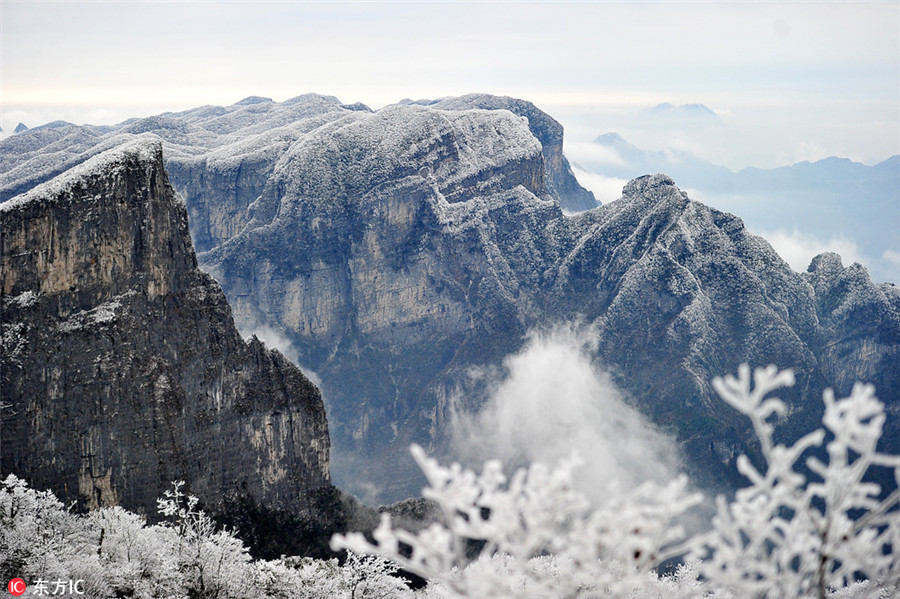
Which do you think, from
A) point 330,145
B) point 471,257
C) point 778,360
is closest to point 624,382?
point 778,360

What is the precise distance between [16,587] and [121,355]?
2618 centimetres

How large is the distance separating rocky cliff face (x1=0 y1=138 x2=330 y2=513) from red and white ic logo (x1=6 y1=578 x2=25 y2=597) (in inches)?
838

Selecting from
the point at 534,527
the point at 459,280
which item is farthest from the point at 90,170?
the point at 459,280

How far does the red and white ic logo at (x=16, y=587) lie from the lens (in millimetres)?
40312

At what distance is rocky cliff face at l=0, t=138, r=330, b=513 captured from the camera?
198 ft

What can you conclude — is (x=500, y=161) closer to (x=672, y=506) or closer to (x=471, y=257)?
(x=471, y=257)

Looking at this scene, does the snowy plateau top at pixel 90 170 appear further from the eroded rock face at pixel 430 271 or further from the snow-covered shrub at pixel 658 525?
the eroded rock face at pixel 430 271

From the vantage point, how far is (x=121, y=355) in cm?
6438

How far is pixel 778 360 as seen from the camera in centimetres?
12838

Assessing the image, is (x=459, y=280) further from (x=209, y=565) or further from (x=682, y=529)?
(x=682, y=529)

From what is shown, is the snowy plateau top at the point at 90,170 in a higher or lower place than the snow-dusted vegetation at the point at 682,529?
higher

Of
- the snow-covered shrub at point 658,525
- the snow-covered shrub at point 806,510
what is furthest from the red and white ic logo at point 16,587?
the snow-covered shrub at point 806,510

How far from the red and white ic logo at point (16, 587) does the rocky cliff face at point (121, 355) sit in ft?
69.9

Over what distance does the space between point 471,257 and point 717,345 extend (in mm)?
54304
